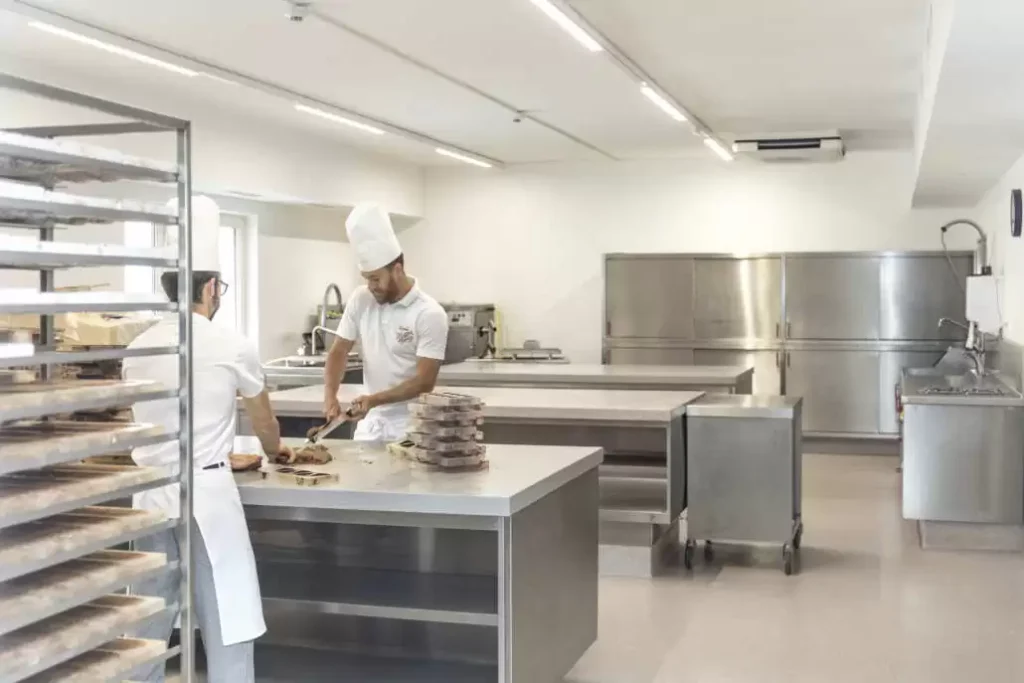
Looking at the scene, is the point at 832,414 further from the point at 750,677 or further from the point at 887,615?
the point at 750,677

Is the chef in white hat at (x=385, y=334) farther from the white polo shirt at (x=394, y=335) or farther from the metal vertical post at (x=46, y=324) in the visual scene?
the metal vertical post at (x=46, y=324)

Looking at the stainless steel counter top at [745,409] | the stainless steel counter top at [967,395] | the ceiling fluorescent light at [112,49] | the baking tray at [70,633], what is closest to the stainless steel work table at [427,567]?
the baking tray at [70,633]

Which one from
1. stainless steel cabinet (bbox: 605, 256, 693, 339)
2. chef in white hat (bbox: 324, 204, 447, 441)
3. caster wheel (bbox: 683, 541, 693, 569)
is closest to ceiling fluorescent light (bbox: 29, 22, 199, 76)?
chef in white hat (bbox: 324, 204, 447, 441)

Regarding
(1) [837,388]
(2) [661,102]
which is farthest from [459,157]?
(1) [837,388]

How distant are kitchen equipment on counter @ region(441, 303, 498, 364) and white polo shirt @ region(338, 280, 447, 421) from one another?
547cm

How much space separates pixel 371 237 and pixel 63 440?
7.07 feet

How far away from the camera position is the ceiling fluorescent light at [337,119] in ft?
24.6

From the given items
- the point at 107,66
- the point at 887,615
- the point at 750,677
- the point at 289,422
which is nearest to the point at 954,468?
the point at 887,615

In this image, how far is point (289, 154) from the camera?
872 centimetres

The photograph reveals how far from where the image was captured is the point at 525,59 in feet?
20.8

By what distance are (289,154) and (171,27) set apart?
3.22 metres

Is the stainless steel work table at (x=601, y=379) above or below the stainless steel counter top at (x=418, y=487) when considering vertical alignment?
above

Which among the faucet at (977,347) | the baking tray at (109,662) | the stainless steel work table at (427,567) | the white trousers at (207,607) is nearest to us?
the baking tray at (109,662)

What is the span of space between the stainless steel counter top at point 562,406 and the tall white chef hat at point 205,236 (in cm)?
195
